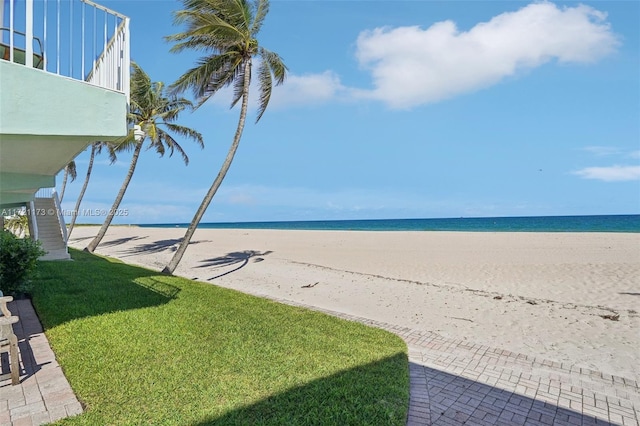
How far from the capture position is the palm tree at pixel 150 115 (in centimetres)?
1738

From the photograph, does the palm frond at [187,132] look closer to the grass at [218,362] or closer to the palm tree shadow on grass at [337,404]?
the grass at [218,362]

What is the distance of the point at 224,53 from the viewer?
11.8 meters

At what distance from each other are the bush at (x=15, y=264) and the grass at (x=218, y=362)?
379 millimetres

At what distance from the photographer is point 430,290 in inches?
418

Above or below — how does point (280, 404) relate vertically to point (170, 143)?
below

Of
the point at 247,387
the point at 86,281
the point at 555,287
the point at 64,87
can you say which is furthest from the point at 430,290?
the point at 64,87

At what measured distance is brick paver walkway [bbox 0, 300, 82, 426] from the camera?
133 inches

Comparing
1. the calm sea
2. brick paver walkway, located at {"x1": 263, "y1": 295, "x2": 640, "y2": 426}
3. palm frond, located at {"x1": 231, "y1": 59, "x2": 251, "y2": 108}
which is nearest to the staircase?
palm frond, located at {"x1": 231, "y1": 59, "x2": 251, "y2": 108}

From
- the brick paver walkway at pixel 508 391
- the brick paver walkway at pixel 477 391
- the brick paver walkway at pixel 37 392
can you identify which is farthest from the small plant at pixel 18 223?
the brick paver walkway at pixel 508 391

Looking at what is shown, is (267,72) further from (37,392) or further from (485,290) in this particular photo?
(37,392)

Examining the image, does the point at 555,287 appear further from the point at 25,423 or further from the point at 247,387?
the point at 25,423

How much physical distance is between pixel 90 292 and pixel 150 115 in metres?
12.3

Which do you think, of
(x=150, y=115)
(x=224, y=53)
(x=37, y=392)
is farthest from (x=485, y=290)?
(x=150, y=115)

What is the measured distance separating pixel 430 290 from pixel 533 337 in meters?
4.01
